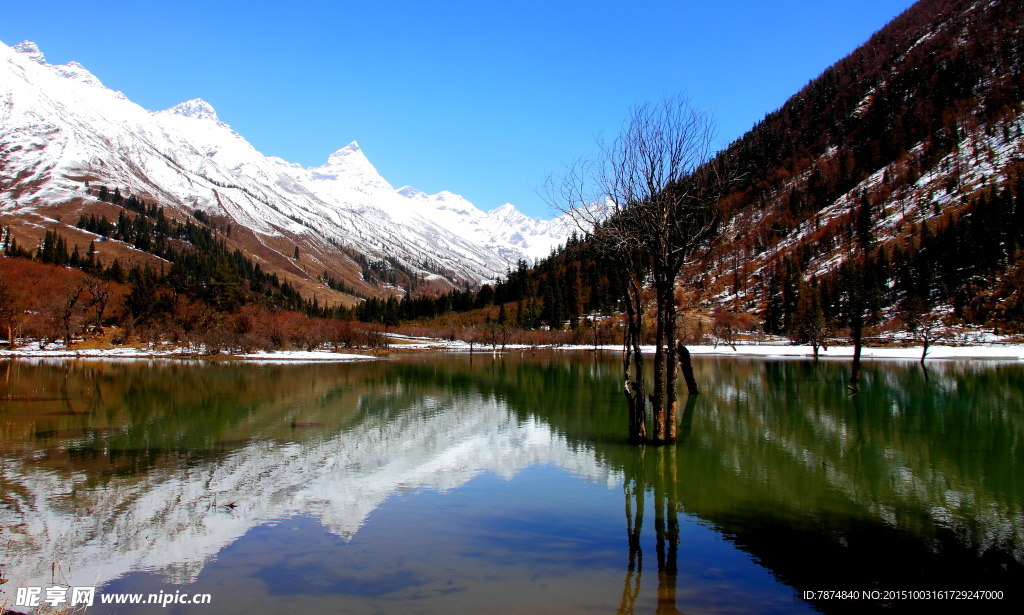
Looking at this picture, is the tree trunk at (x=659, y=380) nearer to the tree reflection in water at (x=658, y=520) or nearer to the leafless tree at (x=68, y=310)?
the tree reflection in water at (x=658, y=520)

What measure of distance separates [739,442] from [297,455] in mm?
14588

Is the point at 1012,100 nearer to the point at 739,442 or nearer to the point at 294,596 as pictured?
the point at 739,442

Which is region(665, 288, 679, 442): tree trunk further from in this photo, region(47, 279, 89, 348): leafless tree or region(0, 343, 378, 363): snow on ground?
region(47, 279, 89, 348): leafless tree

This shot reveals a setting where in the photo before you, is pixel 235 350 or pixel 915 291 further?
pixel 915 291

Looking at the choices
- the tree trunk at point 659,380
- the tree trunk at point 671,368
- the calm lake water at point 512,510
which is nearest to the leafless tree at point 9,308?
the calm lake water at point 512,510

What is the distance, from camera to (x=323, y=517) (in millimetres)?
11414

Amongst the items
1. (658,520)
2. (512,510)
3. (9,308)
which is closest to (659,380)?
(658,520)

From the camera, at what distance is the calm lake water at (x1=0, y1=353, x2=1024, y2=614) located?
8.11 metres

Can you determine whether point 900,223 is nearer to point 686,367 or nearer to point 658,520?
point 686,367

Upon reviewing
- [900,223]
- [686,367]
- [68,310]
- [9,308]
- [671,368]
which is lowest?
[686,367]

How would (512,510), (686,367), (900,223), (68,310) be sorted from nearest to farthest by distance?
(512,510) < (686,367) < (68,310) < (900,223)

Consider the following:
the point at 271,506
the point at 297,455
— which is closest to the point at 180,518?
the point at 271,506

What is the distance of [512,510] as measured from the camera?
1202 cm

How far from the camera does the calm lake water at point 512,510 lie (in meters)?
8.11
